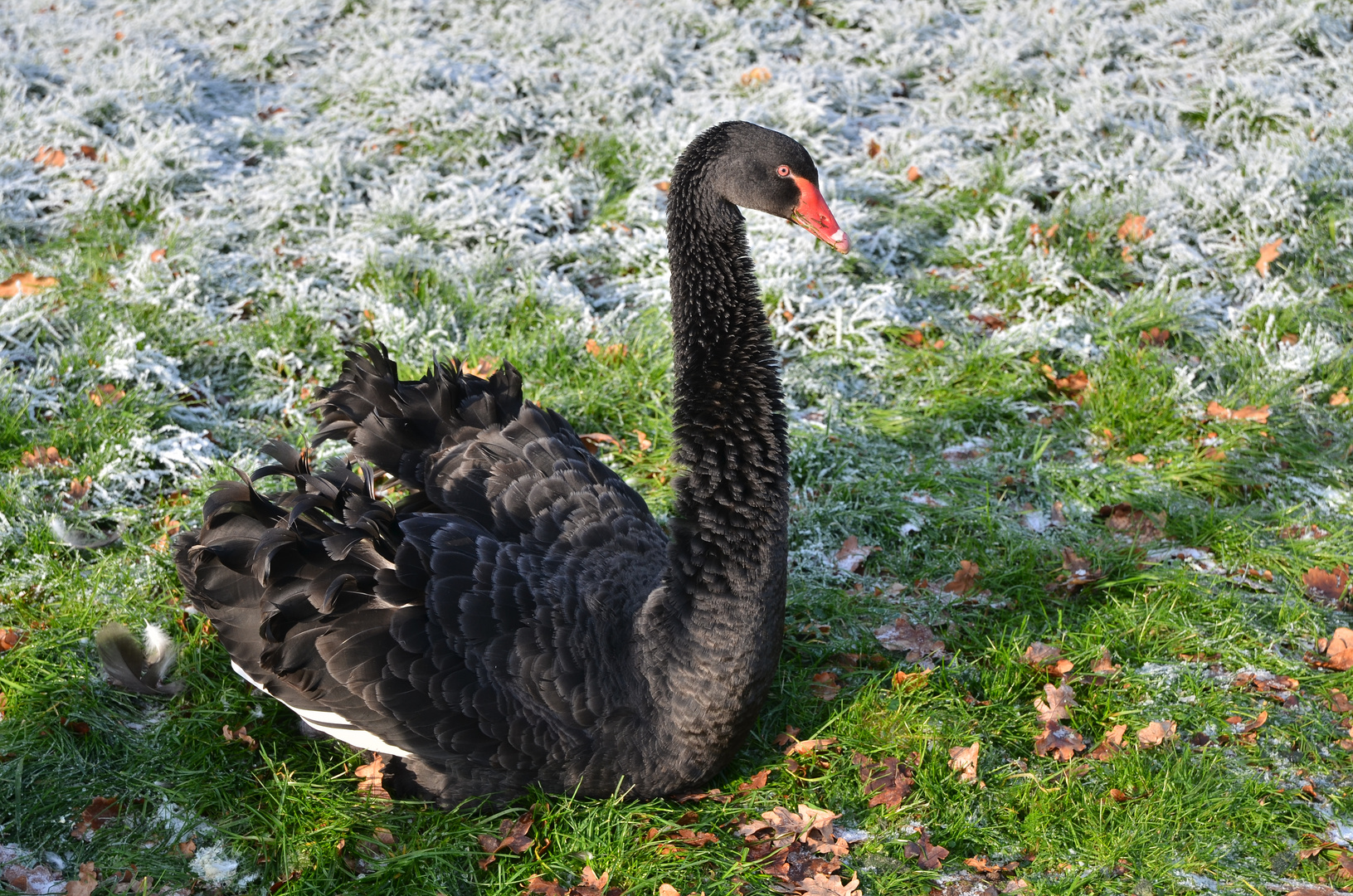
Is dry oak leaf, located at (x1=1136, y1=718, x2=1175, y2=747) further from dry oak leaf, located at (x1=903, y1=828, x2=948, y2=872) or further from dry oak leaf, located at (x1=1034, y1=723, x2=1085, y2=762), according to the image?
dry oak leaf, located at (x1=903, y1=828, x2=948, y2=872)

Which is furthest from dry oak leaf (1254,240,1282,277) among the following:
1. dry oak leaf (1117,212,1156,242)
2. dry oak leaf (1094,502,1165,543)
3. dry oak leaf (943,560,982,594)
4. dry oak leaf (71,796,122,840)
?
dry oak leaf (71,796,122,840)

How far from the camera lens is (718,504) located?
11.2 feet

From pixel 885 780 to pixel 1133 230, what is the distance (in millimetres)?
5044

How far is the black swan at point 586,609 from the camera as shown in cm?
336

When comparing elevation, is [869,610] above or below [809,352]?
below

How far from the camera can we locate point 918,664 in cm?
429

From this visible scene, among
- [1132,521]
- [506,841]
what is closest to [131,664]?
[506,841]

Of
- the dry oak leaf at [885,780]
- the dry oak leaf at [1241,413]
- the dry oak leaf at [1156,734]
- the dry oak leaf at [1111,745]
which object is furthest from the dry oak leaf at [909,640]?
the dry oak leaf at [1241,413]

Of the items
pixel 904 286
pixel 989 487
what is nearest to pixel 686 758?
pixel 989 487

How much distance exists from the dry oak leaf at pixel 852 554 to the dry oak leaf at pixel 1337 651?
193 cm

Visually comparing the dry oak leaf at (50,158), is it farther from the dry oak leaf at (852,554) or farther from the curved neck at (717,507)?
the dry oak leaf at (852,554)

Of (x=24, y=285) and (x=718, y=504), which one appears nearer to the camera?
(x=718, y=504)

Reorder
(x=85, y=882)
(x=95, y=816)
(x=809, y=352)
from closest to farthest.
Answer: (x=85, y=882) → (x=95, y=816) → (x=809, y=352)

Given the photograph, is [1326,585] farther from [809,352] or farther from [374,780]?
[374,780]
